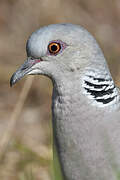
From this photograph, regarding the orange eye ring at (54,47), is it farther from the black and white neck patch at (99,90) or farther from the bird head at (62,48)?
the black and white neck patch at (99,90)

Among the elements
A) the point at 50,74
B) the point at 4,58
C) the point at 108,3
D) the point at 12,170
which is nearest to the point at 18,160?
the point at 12,170

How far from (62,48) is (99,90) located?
0.39 m

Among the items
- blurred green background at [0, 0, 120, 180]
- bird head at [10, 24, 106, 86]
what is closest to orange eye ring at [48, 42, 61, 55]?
bird head at [10, 24, 106, 86]

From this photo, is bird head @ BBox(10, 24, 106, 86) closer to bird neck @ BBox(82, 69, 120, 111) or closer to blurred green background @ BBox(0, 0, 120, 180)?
bird neck @ BBox(82, 69, 120, 111)

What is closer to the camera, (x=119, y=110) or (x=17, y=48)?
(x=119, y=110)

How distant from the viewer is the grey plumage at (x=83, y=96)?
3.39m

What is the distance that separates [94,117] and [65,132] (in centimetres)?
24

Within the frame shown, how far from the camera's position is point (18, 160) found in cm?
601

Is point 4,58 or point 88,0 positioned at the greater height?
point 88,0

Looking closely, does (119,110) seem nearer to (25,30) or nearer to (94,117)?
(94,117)

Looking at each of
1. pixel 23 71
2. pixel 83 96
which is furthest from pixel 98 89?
pixel 23 71

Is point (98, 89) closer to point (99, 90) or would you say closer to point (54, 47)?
point (99, 90)

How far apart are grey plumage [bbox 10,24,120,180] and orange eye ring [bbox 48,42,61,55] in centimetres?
1

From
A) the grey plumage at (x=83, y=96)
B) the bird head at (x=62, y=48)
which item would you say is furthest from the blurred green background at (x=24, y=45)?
the bird head at (x=62, y=48)
